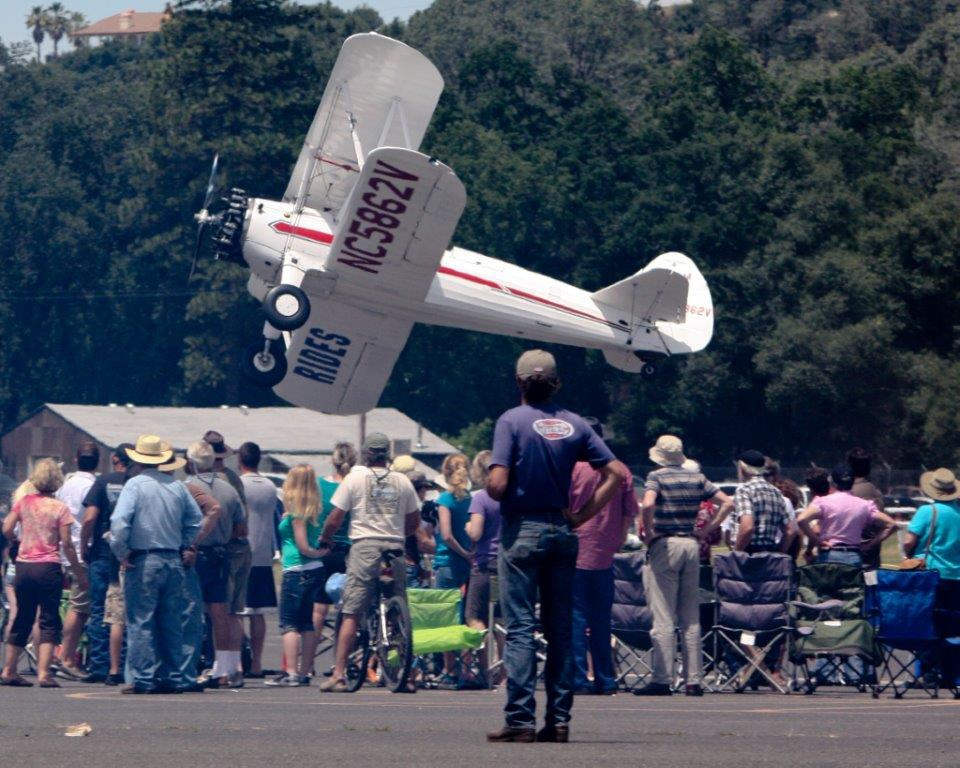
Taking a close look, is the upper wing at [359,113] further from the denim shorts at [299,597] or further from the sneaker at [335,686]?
the sneaker at [335,686]

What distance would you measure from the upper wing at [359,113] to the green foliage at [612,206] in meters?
30.6

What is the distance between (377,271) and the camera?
22.2 meters

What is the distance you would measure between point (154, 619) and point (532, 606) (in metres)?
4.71

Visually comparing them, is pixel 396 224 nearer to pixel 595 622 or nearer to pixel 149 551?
pixel 595 622

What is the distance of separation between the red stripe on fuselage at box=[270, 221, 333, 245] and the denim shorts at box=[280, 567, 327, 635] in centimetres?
927

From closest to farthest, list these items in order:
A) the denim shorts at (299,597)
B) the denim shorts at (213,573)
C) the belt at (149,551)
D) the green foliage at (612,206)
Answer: the belt at (149,551) → the denim shorts at (213,573) → the denim shorts at (299,597) → the green foliage at (612,206)

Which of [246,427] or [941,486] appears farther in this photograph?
[246,427]

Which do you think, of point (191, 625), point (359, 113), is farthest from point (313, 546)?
point (359, 113)

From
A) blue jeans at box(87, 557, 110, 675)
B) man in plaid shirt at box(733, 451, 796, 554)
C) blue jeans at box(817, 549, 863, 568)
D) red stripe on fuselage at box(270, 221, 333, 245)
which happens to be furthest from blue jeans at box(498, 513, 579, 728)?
red stripe on fuselage at box(270, 221, 333, 245)

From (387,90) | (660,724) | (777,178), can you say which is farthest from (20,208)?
(660,724)

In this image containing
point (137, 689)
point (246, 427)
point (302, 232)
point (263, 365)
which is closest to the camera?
point (137, 689)

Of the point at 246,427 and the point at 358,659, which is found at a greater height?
the point at 246,427

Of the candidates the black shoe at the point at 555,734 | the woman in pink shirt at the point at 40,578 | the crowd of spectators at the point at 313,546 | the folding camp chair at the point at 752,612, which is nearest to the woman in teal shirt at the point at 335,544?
the crowd of spectators at the point at 313,546

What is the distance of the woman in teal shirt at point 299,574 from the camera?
13.2 meters
